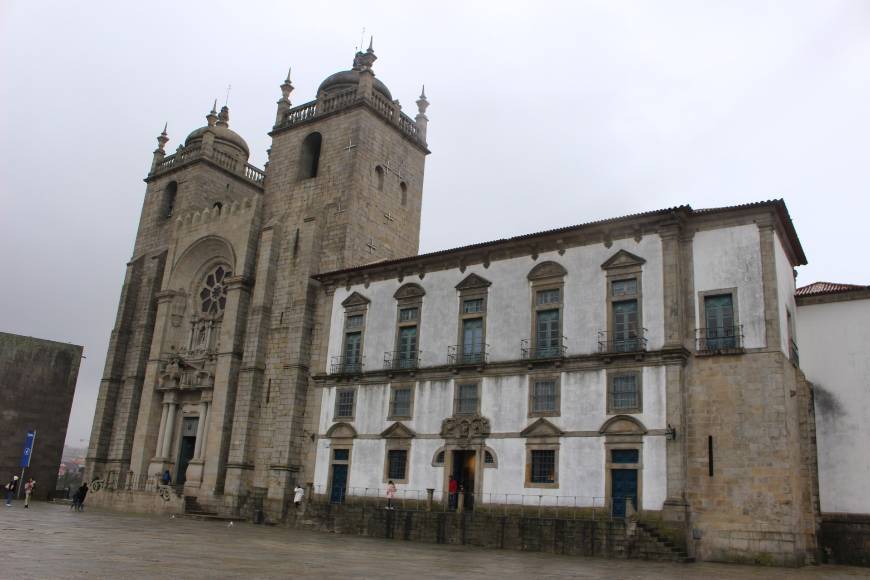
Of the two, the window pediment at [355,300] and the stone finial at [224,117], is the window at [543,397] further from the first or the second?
the stone finial at [224,117]

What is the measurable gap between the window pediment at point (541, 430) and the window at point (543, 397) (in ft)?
1.01

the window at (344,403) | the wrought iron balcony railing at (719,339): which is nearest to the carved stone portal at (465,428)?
the window at (344,403)

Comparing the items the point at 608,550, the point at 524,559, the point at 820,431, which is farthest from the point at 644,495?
the point at 820,431

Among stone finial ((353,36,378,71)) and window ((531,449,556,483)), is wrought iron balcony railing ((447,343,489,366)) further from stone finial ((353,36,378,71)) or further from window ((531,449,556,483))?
stone finial ((353,36,378,71))

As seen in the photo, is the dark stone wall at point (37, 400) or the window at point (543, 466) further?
the dark stone wall at point (37, 400)

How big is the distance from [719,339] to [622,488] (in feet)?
17.6

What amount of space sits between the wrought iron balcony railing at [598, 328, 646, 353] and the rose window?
20.6 m

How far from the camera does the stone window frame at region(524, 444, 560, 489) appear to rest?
77.3 ft

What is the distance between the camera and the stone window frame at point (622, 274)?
2367 cm

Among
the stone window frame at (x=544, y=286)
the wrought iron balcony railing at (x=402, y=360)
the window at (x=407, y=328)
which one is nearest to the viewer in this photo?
the stone window frame at (x=544, y=286)

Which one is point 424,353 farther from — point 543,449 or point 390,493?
point 543,449

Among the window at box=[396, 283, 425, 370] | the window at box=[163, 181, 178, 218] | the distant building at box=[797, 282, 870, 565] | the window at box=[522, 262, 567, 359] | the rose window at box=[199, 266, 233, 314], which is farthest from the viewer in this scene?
the window at box=[163, 181, 178, 218]

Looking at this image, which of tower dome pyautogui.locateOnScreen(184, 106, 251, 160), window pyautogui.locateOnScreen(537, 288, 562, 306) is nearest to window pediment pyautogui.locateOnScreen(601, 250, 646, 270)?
window pyautogui.locateOnScreen(537, 288, 562, 306)

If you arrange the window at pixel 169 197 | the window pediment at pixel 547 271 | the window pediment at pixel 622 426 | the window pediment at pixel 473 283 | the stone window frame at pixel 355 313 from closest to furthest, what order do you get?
the window pediment at pixel 622 426
the window pediment at pixel 547 271
the window pediment at pixel 473 283
the stone window frame at pixel 355 313
the window at pixel 169 197
